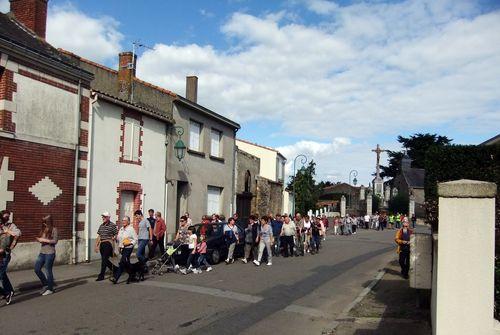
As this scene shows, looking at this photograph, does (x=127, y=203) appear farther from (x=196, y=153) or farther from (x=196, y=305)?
(x=196, y=305)

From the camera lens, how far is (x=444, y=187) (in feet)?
16.8

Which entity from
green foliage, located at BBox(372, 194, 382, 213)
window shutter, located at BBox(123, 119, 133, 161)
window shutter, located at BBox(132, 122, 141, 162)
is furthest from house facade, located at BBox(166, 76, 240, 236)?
green foliage, located at BBox(372, 194, 382, 213)

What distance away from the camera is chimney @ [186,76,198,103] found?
26.5 m

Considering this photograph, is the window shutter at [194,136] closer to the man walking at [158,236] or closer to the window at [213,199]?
the window at [213,199]

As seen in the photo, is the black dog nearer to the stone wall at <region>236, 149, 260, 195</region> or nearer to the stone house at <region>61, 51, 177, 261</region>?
the stone house at <region>61, 51, 177, 261</region>

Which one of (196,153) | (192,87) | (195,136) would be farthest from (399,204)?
(196,153)

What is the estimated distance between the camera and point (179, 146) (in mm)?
19797

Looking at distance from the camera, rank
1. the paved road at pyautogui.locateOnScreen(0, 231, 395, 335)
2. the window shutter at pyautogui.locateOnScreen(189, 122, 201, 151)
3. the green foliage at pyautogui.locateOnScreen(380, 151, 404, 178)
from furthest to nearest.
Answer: the green foliage at pyautogui.locateOnScreen(380, 151, 404, 178) → the window shutter at pyautogui.locateOnScreen(189, 122, 201, 151) → the paved road at pyautogui.locateOnScreen(0, 231, 395, 335)

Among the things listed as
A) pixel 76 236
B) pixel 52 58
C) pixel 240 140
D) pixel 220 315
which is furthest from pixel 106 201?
pixel 240 140

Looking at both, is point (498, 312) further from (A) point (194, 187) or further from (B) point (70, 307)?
(A) point (194, 187)

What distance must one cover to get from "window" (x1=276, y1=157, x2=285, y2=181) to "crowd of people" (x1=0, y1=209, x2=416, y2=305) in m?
19.1

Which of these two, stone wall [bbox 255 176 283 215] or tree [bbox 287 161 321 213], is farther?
tree [bbox 287 161 321 213]

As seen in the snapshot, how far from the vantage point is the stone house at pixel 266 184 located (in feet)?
95.2

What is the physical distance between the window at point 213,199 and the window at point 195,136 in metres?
2.20
